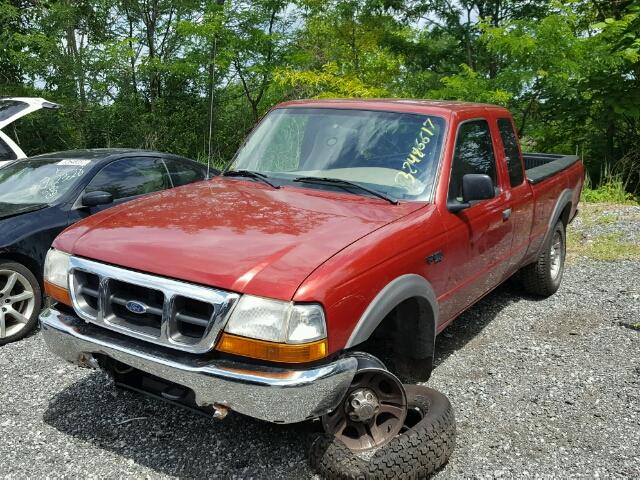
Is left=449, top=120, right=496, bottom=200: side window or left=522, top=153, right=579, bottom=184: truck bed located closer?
left=449, top=120, right=496, bottom=200: side window

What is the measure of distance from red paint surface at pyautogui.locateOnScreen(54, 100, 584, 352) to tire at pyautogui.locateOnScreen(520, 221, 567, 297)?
1220 millimetres

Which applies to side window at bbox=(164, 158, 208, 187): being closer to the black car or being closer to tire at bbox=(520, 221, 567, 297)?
the black car

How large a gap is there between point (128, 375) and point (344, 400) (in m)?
1.13

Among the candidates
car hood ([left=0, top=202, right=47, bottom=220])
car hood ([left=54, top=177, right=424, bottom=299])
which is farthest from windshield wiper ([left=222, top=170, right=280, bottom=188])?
car hood ([left=0, top=202, right=47, bottom=220])

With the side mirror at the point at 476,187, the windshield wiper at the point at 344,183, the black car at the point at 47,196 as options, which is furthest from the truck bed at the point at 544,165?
the black car at the point at 47,196

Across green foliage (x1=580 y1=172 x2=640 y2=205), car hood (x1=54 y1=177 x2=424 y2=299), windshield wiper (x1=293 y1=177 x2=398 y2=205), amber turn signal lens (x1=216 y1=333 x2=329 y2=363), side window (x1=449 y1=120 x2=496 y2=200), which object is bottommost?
green foliage (x1=580 y1=172 x2=640 y2=205)

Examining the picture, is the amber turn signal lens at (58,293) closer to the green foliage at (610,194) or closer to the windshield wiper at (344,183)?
the windshield wiper at (344,183)

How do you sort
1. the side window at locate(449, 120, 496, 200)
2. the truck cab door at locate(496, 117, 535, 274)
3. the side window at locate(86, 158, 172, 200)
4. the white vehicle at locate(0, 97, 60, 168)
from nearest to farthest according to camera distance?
1. the side window at locate(449, 120, 496, 200)
2. the truck cab door at locate(496, 117, 535, 274)
3. the side window at locate(86, 158, 172, 200)
4. the white vehicle at locate(0, 97, 60, 168)

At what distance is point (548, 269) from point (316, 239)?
3438 mm

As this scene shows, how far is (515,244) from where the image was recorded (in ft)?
15.0

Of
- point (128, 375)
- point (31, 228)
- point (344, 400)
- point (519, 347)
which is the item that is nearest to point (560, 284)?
point (519, 347)

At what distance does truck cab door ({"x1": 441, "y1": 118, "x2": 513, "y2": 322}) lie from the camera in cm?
364

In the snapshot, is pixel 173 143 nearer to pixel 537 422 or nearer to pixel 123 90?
pixel 123 90

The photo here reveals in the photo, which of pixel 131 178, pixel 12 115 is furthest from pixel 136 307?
pixel 12 115
